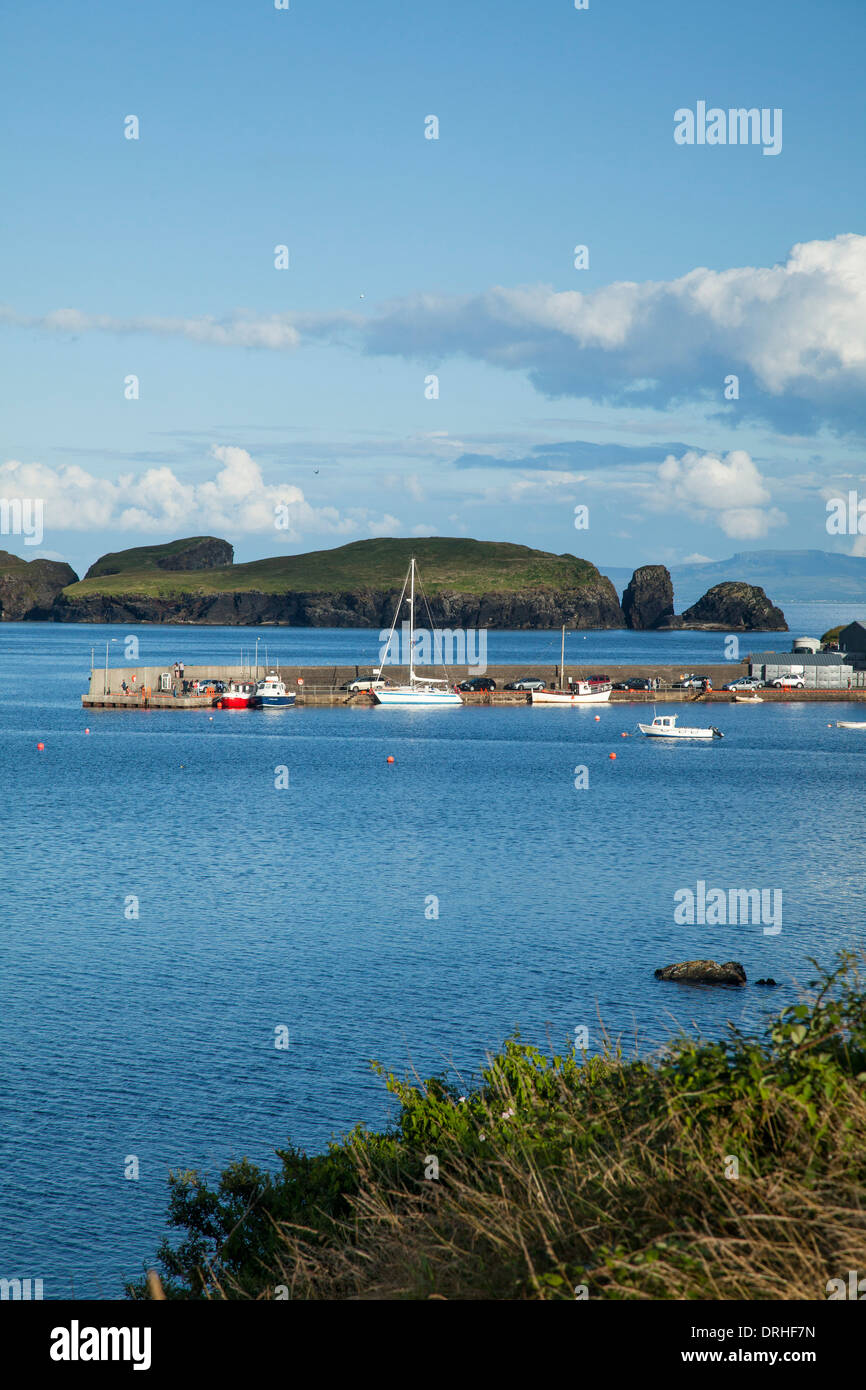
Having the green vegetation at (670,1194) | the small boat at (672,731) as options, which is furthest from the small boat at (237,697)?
the green vegetation at (670,1194)

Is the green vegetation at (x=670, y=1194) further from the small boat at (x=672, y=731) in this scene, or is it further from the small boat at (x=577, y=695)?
the small boat at (x=577, y=695)

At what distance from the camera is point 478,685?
443 ft

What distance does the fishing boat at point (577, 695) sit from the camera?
423 feet

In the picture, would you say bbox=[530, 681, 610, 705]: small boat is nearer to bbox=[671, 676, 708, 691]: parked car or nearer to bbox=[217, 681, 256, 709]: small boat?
bbox=[671, 676, 708, 691]: parked car

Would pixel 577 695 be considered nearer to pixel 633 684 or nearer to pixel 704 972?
pixel 633 684

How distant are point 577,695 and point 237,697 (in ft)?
117

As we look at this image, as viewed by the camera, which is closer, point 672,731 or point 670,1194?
point 670,1194

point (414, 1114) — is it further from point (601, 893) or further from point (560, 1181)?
point (601, 893)

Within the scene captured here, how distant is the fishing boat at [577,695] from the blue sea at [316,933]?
35.3 m

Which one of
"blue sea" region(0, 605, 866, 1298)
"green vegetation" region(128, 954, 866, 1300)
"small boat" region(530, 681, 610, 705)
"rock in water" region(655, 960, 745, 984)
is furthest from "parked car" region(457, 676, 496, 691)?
"green vegetation" region(128, 954, 866, 1300)

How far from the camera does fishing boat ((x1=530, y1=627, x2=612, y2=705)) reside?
129 metres

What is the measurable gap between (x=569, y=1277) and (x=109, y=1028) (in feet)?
81.4

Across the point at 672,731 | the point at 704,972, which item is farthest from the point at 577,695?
the point at 704,972

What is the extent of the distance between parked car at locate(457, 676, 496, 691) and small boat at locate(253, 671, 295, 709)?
20.1 m
